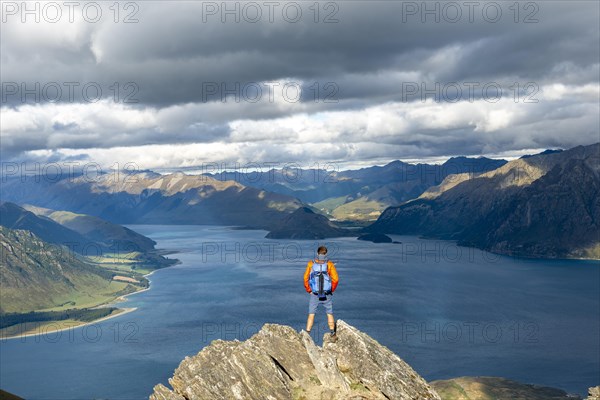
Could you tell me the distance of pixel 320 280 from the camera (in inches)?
2333

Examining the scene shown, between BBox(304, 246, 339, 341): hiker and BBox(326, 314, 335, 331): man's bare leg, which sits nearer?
BBox(304, 246, 339, 341): hiker

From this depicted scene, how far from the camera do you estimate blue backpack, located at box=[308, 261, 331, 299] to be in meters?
58.9

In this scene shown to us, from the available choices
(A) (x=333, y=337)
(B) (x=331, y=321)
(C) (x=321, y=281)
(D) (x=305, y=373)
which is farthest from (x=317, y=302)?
(D) (x=305, y=373)

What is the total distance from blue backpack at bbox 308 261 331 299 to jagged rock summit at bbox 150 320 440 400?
25.7 ft

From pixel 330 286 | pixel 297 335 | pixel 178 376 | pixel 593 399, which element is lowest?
pixel 593 399

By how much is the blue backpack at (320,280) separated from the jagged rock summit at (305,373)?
7.84 metres

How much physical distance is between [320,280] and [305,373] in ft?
40.2

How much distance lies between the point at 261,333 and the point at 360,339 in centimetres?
1386

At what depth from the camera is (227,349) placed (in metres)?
72.4

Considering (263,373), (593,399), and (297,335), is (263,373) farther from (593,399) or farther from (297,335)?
(593,399)

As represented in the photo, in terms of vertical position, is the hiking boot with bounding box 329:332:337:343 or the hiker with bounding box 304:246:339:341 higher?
the hiker with bounding box 304:246:339:341

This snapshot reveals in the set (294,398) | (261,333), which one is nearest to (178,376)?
(261,333)

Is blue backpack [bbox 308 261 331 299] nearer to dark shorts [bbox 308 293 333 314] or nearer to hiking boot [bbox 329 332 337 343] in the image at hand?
dark shorts [bbox 308 293 333 314]

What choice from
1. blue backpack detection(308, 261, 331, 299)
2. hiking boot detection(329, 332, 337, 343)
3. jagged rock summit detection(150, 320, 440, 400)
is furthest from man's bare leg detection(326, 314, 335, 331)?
blue backpack detection(308, 261, 331, 299)
